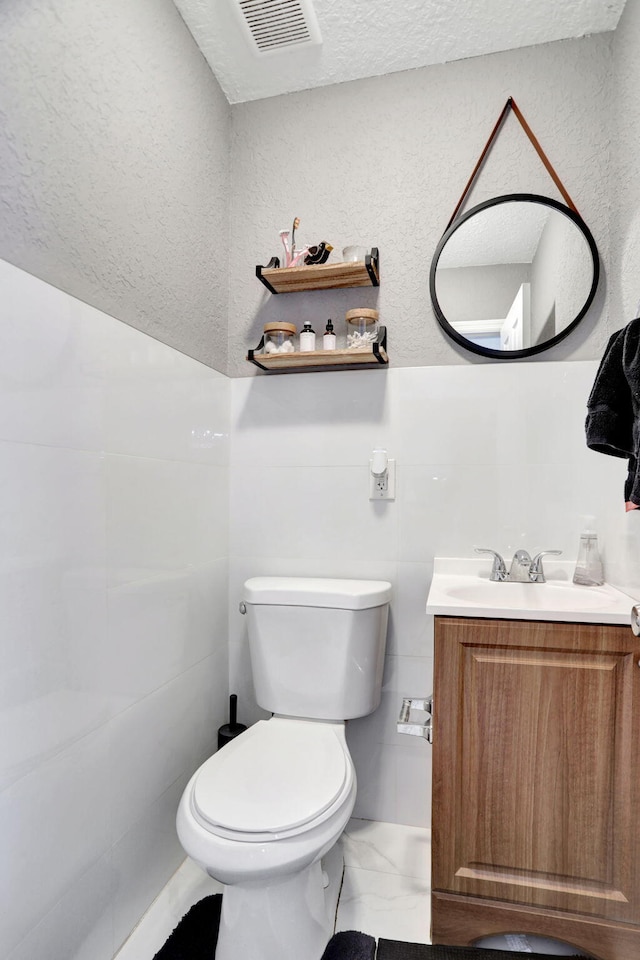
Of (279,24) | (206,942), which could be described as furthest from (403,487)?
(279,24)

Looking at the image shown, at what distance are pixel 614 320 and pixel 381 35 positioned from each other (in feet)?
3.68

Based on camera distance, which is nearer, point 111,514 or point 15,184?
point 15,184

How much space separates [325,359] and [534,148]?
925 mm

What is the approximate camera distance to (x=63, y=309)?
3.57 ft

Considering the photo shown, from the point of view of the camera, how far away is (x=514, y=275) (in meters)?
1.67

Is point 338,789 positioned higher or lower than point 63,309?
lower

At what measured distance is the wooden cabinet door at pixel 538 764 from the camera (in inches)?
45.8

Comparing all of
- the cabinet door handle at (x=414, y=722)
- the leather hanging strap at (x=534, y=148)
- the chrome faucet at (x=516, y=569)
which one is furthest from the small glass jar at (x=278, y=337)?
the cabinet door handle at (x=414, y=722)

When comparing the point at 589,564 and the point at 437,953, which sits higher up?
the point at 589,564

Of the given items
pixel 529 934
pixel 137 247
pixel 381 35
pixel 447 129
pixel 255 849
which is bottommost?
pixel 529 934

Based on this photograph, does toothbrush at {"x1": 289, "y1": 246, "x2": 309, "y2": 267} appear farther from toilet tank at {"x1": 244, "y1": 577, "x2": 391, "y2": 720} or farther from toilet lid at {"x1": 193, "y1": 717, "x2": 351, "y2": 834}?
toilet lid at {"x1": 193, "y1": 717, "x2": 351, "y2": 834}

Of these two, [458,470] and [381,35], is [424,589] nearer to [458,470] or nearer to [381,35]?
[458,470]

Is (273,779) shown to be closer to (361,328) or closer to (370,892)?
(370,892)

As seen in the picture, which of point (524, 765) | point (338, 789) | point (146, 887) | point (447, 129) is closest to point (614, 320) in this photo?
point (447, 129)
